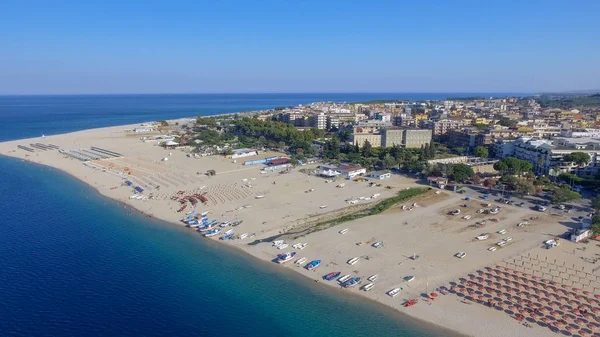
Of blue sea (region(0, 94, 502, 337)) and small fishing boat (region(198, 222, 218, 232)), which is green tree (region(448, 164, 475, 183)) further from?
blue sea (region(0, 94, 502, 337))

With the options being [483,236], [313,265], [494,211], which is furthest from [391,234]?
[494,211]

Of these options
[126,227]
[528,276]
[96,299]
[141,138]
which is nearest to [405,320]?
[528,276]

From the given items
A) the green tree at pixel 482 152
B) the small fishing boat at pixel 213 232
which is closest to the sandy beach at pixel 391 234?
the small fishing boat at pixel 213 232

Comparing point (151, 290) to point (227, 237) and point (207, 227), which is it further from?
point (207, 227)

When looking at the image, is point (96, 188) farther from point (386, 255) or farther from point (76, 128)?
point (76, 128)

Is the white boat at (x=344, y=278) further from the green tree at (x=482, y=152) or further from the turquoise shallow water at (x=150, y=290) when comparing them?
the green tree at (x=482, y=152)

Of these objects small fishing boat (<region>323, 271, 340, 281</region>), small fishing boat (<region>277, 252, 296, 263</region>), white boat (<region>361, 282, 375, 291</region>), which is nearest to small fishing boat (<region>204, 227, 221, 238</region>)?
small fishing boat (<region>277, 252, 296, 263</region>)
